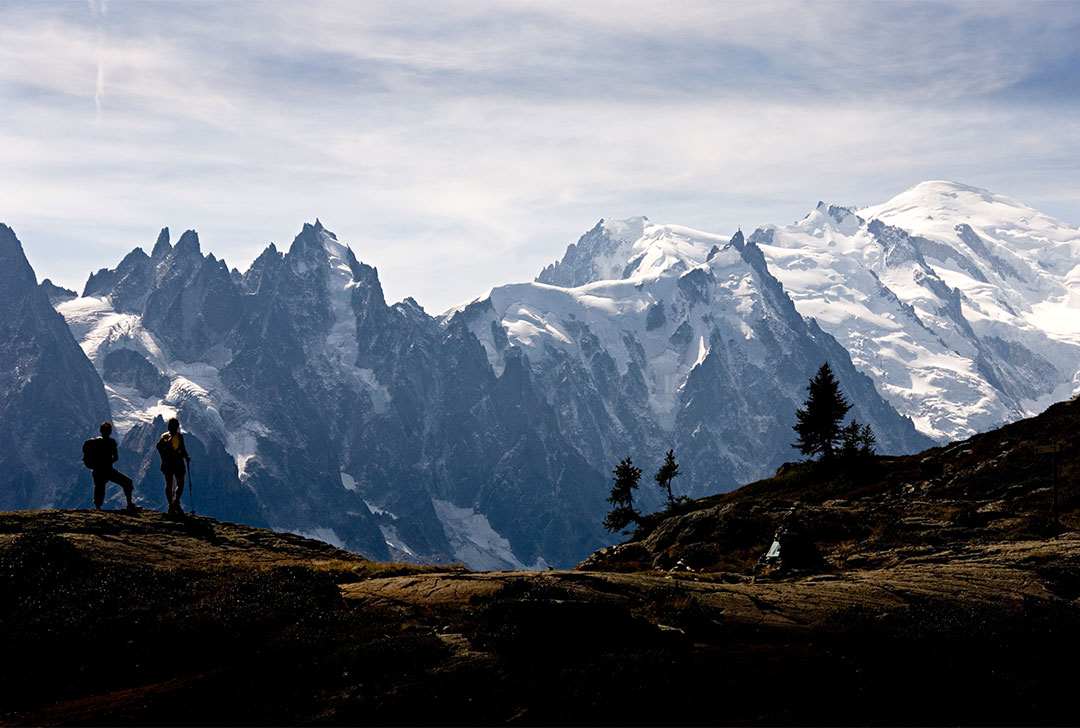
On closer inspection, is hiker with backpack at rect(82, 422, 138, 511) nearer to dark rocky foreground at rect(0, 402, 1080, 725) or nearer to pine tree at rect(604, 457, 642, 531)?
dark rocky foreground at rect(0, 402, 1080, 725)

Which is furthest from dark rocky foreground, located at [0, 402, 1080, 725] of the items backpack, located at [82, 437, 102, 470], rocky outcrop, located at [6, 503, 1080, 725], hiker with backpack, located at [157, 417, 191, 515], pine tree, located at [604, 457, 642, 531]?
pine tree, located at [604, 457, 642, 531]

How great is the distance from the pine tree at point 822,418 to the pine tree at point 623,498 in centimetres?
Answer: 1559

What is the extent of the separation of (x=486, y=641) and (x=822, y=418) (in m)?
66.5

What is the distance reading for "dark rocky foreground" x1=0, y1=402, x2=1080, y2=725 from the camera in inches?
780

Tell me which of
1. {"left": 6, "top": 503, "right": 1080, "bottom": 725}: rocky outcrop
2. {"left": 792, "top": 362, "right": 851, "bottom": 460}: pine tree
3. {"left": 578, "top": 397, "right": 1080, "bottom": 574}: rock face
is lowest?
{"left": 6, "top": 503, "right": 1080, "bottom": 725}: rocky outcrop

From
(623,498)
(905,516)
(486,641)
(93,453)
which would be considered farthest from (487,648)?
(623,498)

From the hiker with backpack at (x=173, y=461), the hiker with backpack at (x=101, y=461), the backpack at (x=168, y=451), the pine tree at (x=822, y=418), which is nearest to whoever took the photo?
the hiker with backpack at (x=173, y=461)

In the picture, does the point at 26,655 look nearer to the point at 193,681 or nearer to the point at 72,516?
the point at 193,681

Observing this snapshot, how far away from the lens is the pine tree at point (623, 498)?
84875 millimetres

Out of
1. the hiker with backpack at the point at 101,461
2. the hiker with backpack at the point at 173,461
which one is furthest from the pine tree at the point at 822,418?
the hiker with backpack at the point at 101,461

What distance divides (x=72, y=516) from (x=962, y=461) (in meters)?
55.7

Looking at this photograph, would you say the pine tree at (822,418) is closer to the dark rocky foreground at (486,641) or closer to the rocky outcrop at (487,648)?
A: the dark rocky foreground at (486,641)

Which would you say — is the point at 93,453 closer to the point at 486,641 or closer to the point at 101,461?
the point at 101,461

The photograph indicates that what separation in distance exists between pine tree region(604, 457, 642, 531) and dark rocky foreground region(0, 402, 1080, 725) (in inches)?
1999
